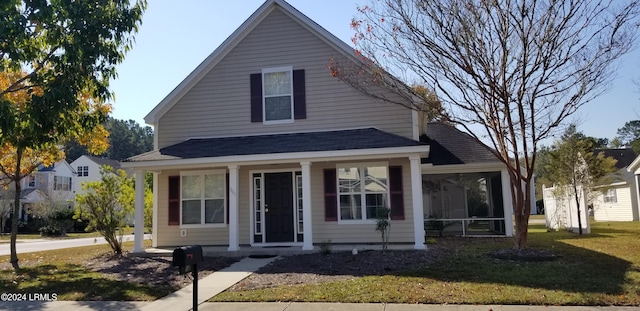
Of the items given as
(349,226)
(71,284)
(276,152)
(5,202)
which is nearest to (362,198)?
(349,226)

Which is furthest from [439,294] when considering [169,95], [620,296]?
[169,95]

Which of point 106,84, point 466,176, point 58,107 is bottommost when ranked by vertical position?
point 466,176

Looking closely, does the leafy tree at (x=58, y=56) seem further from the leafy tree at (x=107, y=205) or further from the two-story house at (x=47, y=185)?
the two-story house at (x=47, y=185)

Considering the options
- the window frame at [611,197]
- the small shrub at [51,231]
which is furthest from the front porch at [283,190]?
the window frame at [611,197]

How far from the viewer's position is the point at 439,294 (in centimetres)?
684

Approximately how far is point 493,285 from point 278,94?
844cm

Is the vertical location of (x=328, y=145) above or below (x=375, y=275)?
above

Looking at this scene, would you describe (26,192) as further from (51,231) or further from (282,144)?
(282,144)

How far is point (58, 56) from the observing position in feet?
27.4

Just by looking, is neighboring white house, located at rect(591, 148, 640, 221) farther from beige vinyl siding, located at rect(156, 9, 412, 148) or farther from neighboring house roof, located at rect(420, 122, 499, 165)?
beige vinyl siding, located at rect(156, 9, 412, 148)

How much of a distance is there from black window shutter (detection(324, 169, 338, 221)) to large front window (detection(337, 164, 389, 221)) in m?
0.15

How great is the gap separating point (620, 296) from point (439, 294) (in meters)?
2.54

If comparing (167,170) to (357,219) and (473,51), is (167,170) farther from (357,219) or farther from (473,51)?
(473,51)

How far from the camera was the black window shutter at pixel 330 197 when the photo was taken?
12.6 metres
